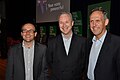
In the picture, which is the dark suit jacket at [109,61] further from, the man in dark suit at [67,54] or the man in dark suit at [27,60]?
the man in dark suit at [27,60]

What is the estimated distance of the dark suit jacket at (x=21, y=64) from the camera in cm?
297

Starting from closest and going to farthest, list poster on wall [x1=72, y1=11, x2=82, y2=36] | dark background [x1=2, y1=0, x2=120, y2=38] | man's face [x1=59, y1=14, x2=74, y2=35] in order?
man's face [x1=59, y1=14, x2=74, y2=35] → dark background [x1=2, y1=0, x2=120, y2=38] → poster on wall [x1=72, y1=11, x2=82, y2=36]

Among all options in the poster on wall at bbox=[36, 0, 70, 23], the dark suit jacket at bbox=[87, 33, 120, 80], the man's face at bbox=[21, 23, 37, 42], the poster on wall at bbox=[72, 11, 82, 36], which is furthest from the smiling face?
the poster on wall at bbox=[36, 0, 70, 23]

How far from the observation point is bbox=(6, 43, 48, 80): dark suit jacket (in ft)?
9.76

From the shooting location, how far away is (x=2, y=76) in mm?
7242

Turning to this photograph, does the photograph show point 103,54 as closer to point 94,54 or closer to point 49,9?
point 94,54

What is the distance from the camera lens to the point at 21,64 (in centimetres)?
298

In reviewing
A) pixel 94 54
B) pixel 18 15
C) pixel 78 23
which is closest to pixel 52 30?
pixel 78 23

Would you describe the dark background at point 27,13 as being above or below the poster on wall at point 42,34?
above

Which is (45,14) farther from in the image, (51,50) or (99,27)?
(99,27)

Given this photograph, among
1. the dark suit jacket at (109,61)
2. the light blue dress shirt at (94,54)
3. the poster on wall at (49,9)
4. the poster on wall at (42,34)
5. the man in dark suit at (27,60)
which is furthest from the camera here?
the poster on wall at (42,34)

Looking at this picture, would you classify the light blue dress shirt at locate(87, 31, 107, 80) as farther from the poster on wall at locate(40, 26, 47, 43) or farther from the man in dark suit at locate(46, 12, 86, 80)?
the poster on wall at locate(40, 26, 47, 43)

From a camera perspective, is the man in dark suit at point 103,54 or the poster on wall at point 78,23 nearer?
the man in dark suit at point 103,54

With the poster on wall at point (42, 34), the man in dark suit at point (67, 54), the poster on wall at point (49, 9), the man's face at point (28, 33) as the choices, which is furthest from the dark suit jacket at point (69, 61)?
the poster on wall at point (42, 34)
